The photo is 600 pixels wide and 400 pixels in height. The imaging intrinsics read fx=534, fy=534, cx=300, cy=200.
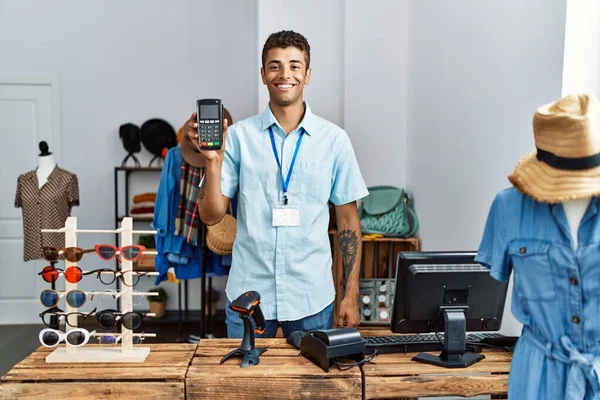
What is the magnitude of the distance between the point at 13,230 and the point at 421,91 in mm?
4125

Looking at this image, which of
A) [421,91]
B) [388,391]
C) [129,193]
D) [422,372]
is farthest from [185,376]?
[129,193]

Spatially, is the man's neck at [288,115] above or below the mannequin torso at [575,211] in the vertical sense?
above

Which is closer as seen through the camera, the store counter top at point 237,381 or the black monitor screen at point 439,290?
the store counter top at point 237,381

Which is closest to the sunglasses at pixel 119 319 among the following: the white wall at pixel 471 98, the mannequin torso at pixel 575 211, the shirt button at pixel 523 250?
the shirt button at pixel 523 250

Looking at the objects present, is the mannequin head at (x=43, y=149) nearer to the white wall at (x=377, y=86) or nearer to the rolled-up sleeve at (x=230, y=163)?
the white wall at (x=377, y=86)

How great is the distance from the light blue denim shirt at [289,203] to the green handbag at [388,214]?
1.48 m

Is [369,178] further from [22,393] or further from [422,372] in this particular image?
[22,393]

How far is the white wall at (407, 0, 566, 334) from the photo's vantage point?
6.42 ft

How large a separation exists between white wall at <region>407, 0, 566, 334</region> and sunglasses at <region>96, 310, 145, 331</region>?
141cm

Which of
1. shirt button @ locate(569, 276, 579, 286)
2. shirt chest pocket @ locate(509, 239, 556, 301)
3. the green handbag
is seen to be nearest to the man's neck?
shirt chest pocket @ locate(509, 239, 556, 301)

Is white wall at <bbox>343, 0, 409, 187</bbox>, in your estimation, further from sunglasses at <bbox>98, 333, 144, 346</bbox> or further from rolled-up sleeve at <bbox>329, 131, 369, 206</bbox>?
sunglasses at <bbox>98, 333, 144, 346</bbox>

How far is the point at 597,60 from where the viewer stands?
171 centimetres

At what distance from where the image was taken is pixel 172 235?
373 cm

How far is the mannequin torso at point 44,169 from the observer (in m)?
4.39
